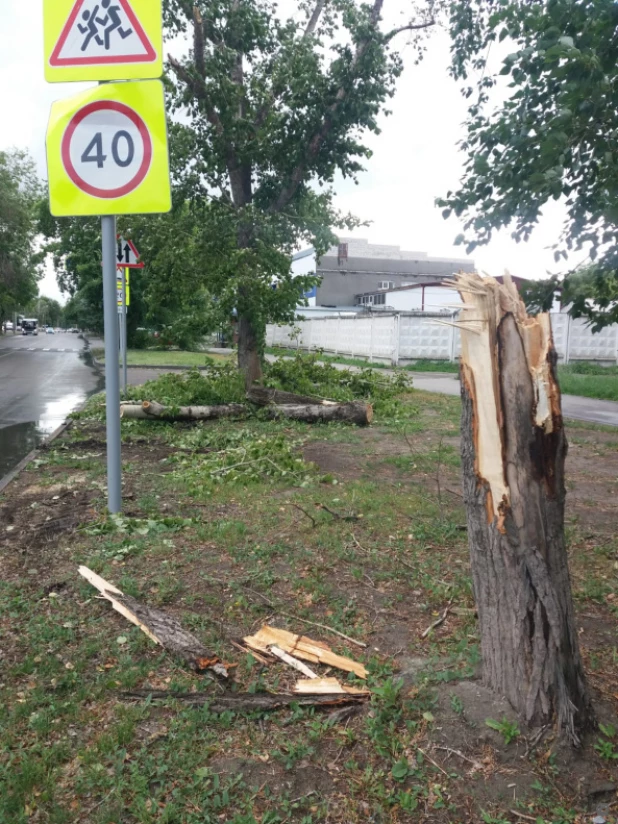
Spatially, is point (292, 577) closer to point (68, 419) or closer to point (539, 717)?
point (539, 717)

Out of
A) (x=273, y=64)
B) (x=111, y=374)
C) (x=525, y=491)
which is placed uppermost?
(x=273, y=64)

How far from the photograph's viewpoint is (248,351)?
1245 cm

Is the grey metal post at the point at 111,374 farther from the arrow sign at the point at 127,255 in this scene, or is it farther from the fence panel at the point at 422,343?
the fence panel at the point at 422,343

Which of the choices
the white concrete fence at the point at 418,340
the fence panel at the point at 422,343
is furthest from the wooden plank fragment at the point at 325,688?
the fence panel at the point at 422,343

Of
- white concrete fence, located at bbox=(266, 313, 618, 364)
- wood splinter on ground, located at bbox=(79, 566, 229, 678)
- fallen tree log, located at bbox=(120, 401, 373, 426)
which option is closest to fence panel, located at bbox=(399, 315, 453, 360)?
white concrete fence, located at bbox=(266, 313, 618, 364)

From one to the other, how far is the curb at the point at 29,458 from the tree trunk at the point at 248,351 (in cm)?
326

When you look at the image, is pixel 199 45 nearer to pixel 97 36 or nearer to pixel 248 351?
pixel 248 351

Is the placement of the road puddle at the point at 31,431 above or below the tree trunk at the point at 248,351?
below

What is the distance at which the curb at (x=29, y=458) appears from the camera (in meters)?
6.81

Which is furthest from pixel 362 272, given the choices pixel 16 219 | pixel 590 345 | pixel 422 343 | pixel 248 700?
pixel 248 700

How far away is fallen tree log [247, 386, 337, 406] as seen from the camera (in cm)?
1066

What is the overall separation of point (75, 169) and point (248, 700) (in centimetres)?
374

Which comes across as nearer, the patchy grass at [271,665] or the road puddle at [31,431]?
the patchy grass at [271,665]

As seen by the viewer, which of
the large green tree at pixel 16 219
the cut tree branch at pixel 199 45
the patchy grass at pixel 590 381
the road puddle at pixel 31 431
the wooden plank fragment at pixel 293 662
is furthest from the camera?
the large green tree at pixel 16 219
